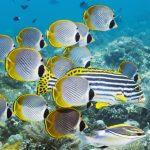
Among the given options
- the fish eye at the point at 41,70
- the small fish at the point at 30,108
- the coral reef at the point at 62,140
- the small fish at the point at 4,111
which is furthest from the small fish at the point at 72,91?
the coral reef at the point at 62,140

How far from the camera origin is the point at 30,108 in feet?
15.5

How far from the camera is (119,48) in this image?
1900 centimetres

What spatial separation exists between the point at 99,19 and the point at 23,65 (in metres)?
2.00

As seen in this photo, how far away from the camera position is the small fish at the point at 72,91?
3967mm

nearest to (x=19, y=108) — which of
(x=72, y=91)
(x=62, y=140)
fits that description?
(x=72, y=91)

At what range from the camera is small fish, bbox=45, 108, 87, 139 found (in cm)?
423

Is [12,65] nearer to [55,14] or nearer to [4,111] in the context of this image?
[4,111]

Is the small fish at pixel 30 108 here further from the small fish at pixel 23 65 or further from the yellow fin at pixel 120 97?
the yellow fin at pixel 120 97

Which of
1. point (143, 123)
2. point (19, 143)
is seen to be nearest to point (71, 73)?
point (19, 143)

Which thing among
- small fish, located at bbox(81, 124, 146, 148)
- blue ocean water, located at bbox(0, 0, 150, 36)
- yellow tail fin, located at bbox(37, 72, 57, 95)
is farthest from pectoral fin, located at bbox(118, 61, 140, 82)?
blue ocean water, located at bbox(0, 0, 150, 36)

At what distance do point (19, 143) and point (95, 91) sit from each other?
2.36 metres

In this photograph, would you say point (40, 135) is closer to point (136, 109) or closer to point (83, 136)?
point (83, 136)

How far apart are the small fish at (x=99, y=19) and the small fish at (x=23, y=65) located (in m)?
1.75

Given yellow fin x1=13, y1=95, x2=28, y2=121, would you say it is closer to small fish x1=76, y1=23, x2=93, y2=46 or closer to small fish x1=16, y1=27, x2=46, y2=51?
small fish x1=16, y1=27, x2=46, y2=51
